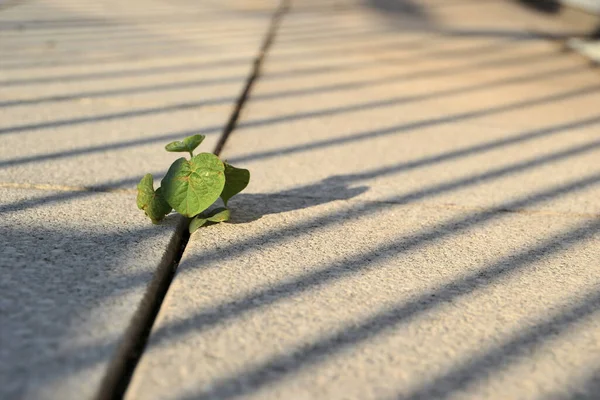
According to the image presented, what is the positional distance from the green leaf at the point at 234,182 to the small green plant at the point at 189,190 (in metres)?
0.04

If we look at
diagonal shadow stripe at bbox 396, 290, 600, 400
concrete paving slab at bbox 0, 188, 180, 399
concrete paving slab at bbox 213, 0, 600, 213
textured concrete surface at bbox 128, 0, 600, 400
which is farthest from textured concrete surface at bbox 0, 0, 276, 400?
diagonal shadow stripe at bbox 396, 290, 600, 400

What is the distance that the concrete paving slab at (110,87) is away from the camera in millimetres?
2217

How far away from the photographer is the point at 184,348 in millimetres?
1231

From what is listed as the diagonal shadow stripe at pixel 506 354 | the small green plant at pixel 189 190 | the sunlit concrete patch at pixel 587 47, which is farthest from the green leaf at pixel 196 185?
the sunlit concrete patch at pixel 587 47

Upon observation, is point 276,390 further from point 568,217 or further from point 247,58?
point 247,58

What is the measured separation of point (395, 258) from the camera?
5.37ft

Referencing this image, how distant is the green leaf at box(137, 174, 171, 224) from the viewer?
5.57 feet

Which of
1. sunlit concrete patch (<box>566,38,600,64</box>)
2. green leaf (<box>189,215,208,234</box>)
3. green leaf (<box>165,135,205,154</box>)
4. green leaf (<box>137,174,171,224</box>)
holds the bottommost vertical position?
sunlit concrete patch (<box>566,38,600,64</box>)

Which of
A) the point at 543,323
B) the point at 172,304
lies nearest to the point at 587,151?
the point at 543,323

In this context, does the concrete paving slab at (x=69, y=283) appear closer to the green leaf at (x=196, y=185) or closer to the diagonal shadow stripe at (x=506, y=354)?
the green leaf at (x=196, y=185)

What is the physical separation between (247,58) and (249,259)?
2.55 meters

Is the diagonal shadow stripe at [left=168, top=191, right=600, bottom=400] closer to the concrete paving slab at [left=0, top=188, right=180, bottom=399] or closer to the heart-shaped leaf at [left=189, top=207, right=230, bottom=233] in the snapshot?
the concrete paving slab at [left=0, top=188, right=180, bottom=399]

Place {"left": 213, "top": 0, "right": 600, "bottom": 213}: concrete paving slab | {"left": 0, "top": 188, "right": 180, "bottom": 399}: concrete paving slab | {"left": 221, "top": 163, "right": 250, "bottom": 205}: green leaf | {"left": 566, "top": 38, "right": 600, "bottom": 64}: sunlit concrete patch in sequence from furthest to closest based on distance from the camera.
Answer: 1. {"left": 566, "top": 38, "right": 600, "bottom": 64}: sunlit concrete patch
2. {"left": 213, "top": 0, "right": 600, "bottom": 213}: concrete paving slab
3. {"left": 221, "top": 163, "right": 250, "bottom": 205}: green leaf
4. {"left": 0, "top": 188, "right": 180, "bottom": 399}: concrete paving slab

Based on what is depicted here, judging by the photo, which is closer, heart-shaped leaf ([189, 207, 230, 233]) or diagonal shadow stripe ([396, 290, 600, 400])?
diagonal shadow stripe ([396, 290, 600, 400])
